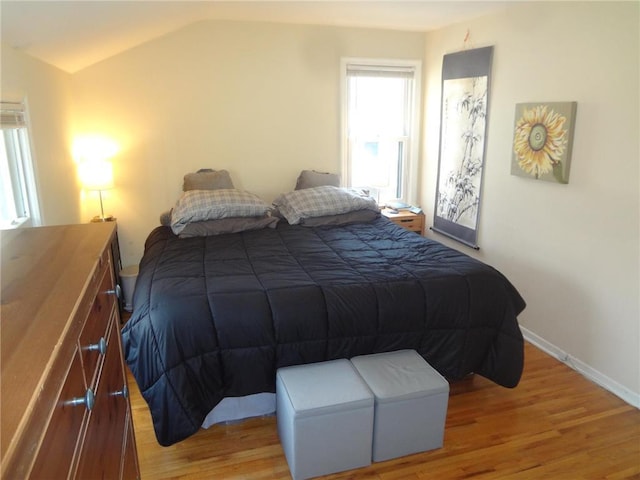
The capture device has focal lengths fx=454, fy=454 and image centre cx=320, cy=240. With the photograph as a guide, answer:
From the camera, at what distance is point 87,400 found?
867 millimetres

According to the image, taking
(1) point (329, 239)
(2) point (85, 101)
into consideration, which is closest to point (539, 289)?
(1) point (329, 239)

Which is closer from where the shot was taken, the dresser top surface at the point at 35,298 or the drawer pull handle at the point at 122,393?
the dresser top surface at the point at 35,298

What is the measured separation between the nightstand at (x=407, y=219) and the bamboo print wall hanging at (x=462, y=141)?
0.54 feet

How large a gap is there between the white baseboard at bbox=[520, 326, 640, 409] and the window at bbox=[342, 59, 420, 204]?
194 cm

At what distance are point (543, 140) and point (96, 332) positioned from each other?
110 inches

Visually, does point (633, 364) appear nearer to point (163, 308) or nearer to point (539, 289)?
point (539, 289)

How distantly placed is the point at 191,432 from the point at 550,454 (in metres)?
1.64

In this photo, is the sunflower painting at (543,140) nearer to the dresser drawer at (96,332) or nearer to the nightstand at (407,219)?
the nightstand at (407,219)

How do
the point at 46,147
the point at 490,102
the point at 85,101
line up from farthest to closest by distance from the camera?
the point at 85,101, the point at 490,102, the point at 46,147


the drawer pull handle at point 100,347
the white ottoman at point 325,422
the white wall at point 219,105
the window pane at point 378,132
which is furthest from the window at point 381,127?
the drawer pull handle at point 100,347

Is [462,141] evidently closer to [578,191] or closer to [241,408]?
[578,191]

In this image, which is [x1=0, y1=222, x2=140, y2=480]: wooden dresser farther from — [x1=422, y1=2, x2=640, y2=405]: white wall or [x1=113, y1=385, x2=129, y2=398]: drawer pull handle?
[x1=422, y1=2, x2=640, y2=405]: white wall

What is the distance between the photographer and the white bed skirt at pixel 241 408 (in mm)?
2223

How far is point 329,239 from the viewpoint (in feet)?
10.5
